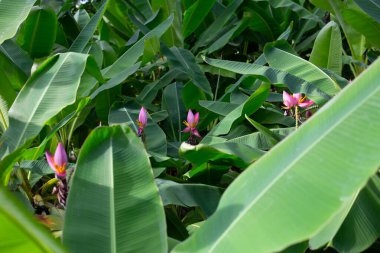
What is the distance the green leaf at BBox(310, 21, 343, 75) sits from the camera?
5.36 feet

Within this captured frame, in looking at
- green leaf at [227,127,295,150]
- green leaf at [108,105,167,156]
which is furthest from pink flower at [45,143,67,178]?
green leaf at [227,127,295,150]

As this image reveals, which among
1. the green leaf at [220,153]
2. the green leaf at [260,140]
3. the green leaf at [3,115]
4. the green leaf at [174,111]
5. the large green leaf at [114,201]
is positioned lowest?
the green leaf at [174,111]

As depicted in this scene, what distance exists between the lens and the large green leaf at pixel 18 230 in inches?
23.8

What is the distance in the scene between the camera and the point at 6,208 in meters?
0.60

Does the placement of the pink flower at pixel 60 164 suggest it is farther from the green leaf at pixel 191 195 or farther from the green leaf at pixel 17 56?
the green leaf at pixel 17 56

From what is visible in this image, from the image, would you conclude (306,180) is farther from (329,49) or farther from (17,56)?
(17,56)

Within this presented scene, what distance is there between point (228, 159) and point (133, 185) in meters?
0.32

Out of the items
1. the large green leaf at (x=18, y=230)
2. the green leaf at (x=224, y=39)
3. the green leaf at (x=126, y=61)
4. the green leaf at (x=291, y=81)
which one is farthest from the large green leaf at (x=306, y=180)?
the green leaf at (x=224, y=39)

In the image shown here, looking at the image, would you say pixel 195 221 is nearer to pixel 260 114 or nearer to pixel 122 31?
pixel 260 114

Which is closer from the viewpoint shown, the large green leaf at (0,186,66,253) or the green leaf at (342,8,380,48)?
the large green leaf at (0,186,66,253)

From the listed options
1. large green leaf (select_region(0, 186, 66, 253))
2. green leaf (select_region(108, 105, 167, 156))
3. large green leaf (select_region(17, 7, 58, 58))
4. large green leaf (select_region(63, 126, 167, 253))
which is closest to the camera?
large green leaf (select_region(0, 186, 66, 253))

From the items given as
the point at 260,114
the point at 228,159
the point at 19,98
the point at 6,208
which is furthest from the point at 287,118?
the point at 6,208

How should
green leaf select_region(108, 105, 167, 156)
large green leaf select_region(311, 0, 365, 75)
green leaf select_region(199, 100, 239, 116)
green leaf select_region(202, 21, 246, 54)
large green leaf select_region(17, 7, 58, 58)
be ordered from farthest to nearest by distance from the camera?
green leaf select_region(202, 21, 246, 54) < large green leaf select_region(311, 0, 365, 75) < large green leaf select_region(17, 7, 58, 58) < green leaf select_region(199, 100, 239, 116) < green leaf select_region(108, 105, 167, 156)

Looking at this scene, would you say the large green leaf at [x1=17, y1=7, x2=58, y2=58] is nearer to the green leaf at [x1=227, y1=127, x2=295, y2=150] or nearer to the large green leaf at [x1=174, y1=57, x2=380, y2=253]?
the green leaf at [x1=227, y1=127, x2=295, y2=150]
